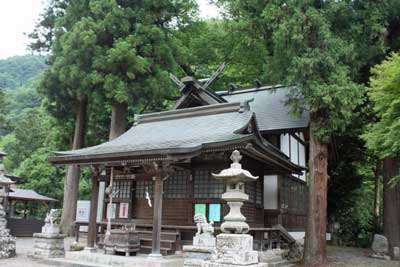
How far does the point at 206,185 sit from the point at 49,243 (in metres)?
5.65

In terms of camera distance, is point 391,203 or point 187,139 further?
point 391,203

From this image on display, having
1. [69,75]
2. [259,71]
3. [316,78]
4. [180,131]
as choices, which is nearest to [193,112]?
[180,131]

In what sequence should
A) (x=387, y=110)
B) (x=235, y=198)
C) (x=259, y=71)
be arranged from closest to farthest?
(x=235, y=198)
(x=387, y=110)
(x=259, y=71)

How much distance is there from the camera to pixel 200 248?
9.89 meters

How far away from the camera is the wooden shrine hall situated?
10820 millimetres

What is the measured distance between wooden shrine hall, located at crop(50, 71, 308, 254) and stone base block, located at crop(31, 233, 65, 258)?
4.02 ft

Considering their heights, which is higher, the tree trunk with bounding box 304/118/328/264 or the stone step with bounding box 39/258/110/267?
the tree trunk with bounding box 304/118/328/264

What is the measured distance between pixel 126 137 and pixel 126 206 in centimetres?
261

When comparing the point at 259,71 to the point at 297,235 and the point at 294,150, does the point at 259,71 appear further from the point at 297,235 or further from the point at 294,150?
the point at 297,235

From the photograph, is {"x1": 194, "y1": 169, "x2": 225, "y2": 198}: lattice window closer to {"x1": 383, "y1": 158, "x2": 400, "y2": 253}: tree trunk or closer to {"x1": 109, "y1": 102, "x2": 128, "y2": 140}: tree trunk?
{"x1": 109, "y1": 102, "x2": 128, "y2": 140}: tree trunk

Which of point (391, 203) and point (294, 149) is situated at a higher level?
point (294, 149)

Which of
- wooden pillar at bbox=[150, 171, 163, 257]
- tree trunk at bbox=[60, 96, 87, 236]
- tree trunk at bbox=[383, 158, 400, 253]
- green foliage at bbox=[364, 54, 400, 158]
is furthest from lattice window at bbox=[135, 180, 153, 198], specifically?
tree trunk at bbox=[383, 158, 400, 253]

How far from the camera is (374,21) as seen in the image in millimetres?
13633

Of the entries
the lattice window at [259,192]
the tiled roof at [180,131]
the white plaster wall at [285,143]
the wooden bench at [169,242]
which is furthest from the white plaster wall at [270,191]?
the wooden bench at [169,242]
